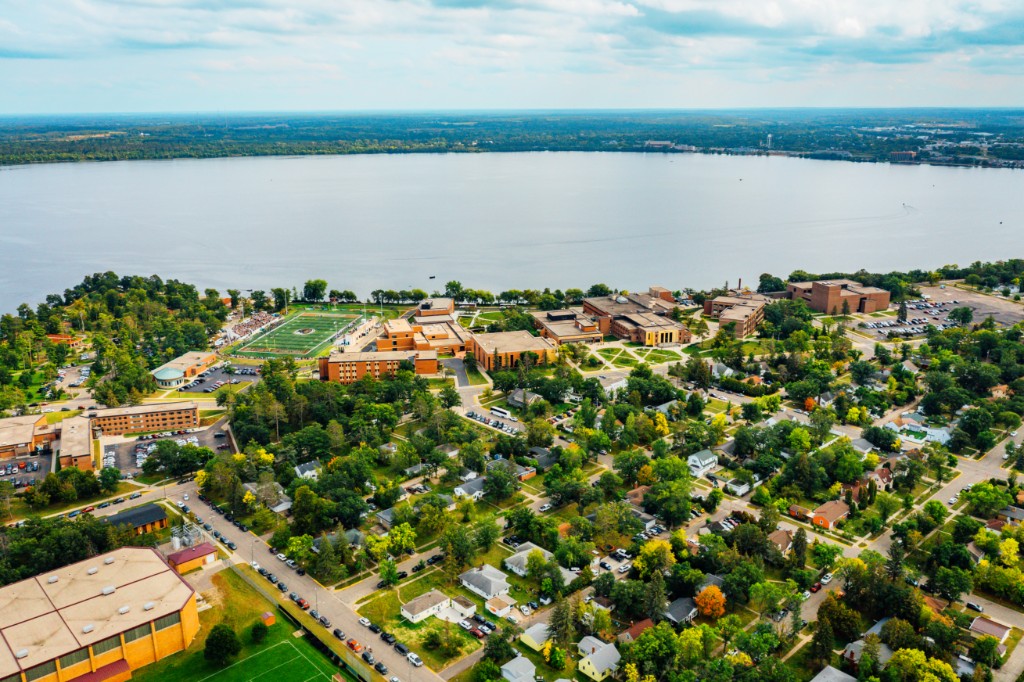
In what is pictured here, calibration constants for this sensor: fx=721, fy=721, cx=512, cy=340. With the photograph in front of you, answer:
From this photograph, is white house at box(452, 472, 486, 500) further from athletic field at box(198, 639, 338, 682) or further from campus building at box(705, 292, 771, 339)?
campus building at box(705, 292, 771, 339)

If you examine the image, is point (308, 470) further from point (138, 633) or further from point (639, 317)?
point (639, 317)

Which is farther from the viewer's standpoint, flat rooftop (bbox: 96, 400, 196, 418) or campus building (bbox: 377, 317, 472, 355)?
campus building (bbox: 377, 317, 472, 355)

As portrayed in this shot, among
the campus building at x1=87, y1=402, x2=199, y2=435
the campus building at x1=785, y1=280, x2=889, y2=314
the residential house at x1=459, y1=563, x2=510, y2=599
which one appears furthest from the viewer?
the campus building at x1=785, y1=280, x2=889, y2=314

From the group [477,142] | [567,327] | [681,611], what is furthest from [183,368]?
[477,142]

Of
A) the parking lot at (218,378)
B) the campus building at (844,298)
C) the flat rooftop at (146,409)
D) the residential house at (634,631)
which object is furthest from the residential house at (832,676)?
the campus building at (844,298)

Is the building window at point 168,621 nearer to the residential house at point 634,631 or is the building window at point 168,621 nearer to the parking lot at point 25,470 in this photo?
the residential house at point 634,631

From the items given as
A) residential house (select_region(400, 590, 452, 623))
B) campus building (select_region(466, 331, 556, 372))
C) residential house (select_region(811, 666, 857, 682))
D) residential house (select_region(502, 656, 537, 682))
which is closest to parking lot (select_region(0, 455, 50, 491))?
residential house (select_region(400, 590, 452, 623))
